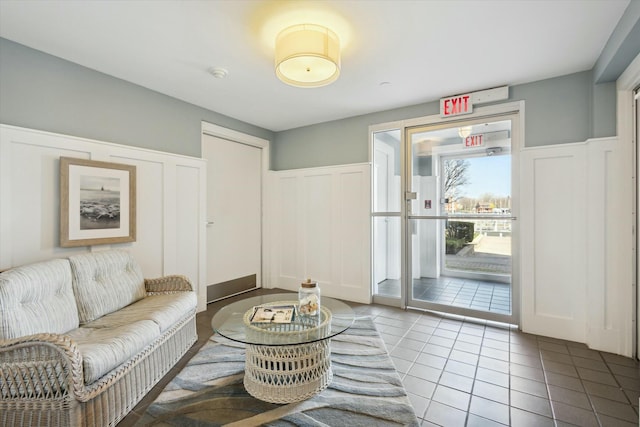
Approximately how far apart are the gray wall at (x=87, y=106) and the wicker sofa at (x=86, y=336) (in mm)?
1145

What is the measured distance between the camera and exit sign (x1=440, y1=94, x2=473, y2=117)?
3244 mm

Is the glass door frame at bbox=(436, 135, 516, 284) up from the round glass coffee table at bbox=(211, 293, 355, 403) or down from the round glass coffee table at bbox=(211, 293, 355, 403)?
up

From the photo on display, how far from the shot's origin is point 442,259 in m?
3.63

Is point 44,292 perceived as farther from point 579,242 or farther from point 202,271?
point 579,242

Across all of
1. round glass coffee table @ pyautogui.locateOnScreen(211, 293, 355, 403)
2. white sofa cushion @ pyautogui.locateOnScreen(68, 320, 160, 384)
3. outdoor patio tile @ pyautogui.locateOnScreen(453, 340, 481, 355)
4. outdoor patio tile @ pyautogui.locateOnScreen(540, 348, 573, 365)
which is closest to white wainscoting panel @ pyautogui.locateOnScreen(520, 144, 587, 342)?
outdoor patio tile @ pyautogui.locateOnScreen(540, 348, 573, 365)

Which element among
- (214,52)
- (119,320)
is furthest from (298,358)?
(214,52)

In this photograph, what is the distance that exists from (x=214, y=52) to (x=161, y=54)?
0.45 meters

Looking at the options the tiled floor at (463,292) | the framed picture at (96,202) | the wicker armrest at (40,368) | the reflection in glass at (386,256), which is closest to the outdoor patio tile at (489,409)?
the tiled floor at (463,292)

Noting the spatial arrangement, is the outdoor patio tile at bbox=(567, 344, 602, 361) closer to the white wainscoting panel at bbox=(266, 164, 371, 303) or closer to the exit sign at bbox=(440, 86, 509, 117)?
the white wainscoting panel at bbox=(266, 164, 371, 303)

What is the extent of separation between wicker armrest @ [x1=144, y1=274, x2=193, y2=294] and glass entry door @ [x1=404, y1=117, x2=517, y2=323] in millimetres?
2528

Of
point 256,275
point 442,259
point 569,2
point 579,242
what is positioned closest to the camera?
point 569,2

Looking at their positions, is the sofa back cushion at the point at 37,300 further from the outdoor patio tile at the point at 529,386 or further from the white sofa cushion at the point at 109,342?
the outdoor patio tile at the point at 529,386

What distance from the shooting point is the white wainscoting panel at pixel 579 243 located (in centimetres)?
252

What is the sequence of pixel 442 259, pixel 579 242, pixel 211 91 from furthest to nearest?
pixel 442 259 → pixel 211 91 → pixel 579 242
